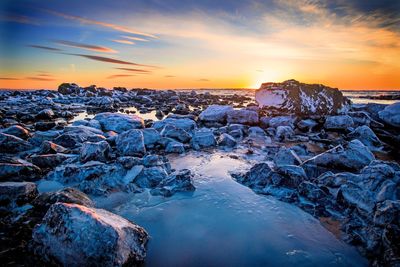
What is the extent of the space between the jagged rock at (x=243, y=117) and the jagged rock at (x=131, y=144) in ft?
24.2

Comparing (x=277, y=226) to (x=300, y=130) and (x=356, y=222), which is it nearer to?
(x=356, y=222)

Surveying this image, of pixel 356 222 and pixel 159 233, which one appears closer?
pixel 159 233

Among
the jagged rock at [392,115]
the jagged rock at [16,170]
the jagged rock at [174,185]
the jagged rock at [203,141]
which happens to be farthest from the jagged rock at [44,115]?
the jagged rock at [392,115]

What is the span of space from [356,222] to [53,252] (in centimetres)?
416

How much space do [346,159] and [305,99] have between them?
10.5 meters

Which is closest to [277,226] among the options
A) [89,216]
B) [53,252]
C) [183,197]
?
[183,197]

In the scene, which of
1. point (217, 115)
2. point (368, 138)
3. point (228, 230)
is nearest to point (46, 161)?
point (228, 230)

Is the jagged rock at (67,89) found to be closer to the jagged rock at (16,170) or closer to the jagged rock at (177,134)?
the jagged rock at (177,134)

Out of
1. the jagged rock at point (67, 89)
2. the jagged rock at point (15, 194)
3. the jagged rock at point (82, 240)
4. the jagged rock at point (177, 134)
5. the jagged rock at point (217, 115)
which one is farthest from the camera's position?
the jagged rock at point (67, 89)

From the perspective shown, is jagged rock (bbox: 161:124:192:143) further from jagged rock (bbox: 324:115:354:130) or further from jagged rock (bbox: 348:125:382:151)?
jagged rock (bbox: 324:115:354:130)

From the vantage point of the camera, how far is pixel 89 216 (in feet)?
9.03

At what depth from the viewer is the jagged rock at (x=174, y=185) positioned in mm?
4633

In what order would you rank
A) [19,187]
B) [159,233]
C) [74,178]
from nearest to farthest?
[159,233]
[19,187]
[74,178]

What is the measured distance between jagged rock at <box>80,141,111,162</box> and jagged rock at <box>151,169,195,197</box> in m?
2.41
